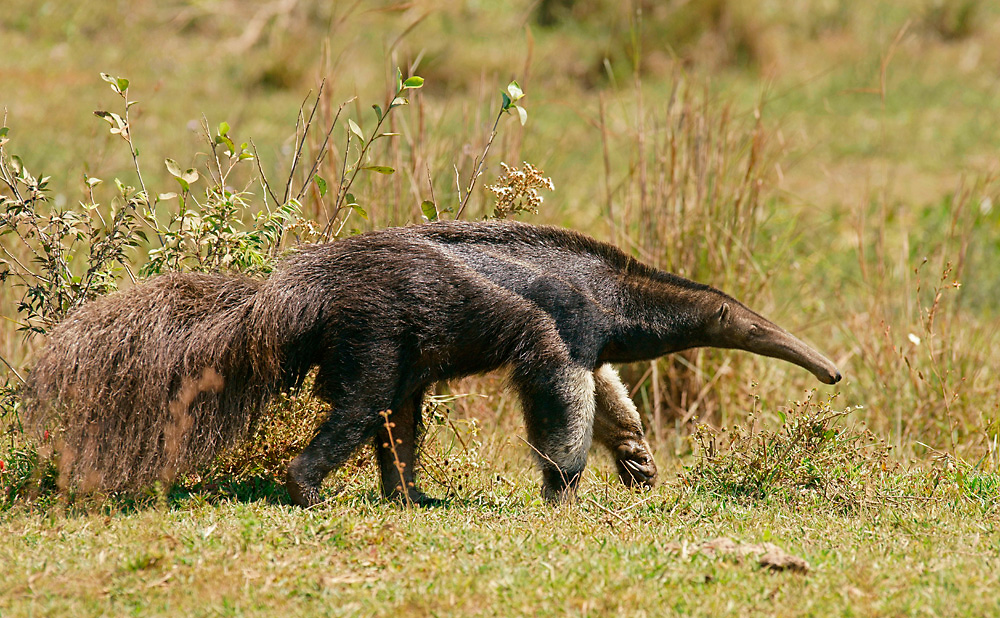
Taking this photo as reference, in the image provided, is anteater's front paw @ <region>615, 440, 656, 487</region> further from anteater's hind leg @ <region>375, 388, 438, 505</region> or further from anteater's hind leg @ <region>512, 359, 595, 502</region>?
anteater's hind leg @ <region>375, 388, 438, 505</region>

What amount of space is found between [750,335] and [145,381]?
3.16 metres

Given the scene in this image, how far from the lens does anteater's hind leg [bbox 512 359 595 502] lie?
16.8 feet

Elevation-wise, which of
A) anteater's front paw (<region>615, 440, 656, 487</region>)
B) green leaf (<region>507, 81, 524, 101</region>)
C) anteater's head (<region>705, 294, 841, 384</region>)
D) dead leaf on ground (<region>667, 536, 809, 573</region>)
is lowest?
anteater's front paw (<region>615, 440, 656, 487</region>)

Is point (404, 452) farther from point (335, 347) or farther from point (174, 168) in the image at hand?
point (174, 168)

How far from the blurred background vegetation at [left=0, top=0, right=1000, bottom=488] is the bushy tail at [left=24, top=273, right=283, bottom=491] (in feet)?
3.41

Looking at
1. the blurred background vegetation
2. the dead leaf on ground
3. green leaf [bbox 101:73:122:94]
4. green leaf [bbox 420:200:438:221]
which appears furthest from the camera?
the blurred background vegetation

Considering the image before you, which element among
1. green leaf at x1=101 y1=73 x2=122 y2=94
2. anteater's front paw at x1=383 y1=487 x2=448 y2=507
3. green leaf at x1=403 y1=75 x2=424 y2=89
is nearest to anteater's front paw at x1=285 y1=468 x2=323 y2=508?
anteater's front paw at x1=383 y1=487 x2=448 y2=507

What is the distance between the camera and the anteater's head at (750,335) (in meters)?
5.71

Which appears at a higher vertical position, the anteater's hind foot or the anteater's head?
the anteater's head

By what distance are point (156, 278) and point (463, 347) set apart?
1533mm

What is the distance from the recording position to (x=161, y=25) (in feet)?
65.4

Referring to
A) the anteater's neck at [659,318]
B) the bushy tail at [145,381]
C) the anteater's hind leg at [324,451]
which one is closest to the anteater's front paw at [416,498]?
the anteater's hind leg at [324,451]

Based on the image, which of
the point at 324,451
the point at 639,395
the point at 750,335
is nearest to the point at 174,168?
the point at 324,451

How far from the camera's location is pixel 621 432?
19.6 feet
